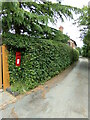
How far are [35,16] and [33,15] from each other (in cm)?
8

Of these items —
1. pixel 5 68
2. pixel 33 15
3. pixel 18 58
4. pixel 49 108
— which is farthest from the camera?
pixel 18 58

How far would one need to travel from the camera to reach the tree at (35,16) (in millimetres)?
3306

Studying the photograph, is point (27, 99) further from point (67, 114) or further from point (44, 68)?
point (44, 68)

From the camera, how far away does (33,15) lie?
3.34 metres

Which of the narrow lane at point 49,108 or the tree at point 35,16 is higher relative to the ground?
the tree at point 35,16

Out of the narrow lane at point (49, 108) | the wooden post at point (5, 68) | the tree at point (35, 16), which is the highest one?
the tree at point (35, 16)

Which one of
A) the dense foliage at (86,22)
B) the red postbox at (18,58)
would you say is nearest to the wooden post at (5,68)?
the red postbox at (18,58)

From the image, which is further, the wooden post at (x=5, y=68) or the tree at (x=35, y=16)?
the wooden post at (x=5, y=68)

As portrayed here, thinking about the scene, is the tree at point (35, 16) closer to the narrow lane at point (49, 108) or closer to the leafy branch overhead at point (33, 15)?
the leafy branch overhead at point (33, 15)

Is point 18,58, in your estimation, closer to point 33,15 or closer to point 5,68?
point 5,68

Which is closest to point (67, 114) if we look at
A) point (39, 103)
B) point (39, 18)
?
point (39, 103)

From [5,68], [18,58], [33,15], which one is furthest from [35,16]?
[5,68]

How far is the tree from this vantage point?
3.31m

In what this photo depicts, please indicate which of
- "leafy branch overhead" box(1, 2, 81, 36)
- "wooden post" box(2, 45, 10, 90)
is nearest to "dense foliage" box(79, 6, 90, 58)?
"leafy branch overhead" box(1, 2, 81, 36)
